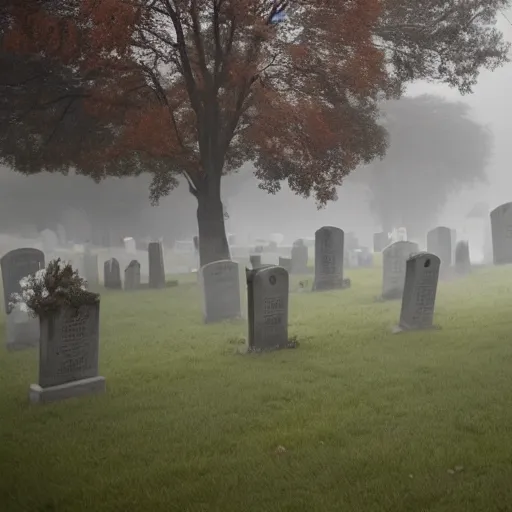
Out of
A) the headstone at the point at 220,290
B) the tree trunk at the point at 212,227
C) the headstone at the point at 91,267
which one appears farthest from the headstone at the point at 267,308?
the headstone at the point at 91,267

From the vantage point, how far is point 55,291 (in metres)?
4.98

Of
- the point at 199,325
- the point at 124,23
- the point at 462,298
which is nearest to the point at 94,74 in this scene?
the point at 124,23

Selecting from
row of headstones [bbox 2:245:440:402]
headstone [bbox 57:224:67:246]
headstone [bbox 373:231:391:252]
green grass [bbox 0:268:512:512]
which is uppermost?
headstone [bbox 57:224:67:246]

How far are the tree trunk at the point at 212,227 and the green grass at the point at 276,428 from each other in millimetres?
4714

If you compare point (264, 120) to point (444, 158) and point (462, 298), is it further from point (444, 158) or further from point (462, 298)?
point (444, 158)

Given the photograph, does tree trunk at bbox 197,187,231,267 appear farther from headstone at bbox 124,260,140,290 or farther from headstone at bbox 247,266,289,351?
headstone at bbox 247,266,289,351

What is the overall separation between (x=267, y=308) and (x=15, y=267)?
3491 millimetres

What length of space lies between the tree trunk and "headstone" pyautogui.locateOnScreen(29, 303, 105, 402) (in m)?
6.80

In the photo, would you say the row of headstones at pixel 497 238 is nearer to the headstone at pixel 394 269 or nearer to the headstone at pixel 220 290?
the headstone at pixel 394 269

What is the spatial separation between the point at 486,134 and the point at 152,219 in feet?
47.4

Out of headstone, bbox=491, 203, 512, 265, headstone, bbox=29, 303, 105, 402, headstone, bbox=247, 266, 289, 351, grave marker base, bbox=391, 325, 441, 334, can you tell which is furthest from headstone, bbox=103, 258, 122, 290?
headstone, bbox=491, 203, 512, 265

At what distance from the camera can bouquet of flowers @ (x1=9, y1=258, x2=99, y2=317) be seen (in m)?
4.90

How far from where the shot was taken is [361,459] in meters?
3.52

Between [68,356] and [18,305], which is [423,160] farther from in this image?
[68,356]
